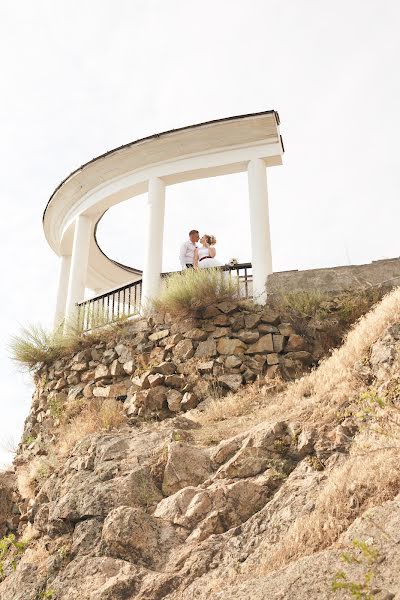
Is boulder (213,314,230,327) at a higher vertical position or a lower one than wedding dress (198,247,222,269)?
lower

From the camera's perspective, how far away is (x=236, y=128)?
10148 millimetres

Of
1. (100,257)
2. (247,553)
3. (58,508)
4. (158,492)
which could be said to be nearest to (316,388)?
(158,492)

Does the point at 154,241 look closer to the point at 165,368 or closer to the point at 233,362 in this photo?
the point at 165,368

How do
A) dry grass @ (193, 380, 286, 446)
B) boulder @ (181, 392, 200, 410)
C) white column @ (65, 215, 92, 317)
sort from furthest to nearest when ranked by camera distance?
white column @ (65, 215, 92, 317) < boulder @ (181, 392, 200, 410) < dry grass @ (193, 380, 286, 446)

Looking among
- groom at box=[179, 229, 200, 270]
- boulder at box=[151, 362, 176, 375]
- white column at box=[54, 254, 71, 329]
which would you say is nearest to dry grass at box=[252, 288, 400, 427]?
boulder at box=[151, 362, 176, 375]

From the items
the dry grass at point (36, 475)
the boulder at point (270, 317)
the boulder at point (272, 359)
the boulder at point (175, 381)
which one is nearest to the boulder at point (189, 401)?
the boulder at point (175, 381)

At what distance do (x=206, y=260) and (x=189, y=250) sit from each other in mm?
439

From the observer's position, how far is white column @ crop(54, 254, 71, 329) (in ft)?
39.1

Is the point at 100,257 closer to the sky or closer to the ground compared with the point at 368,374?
closer to the sky

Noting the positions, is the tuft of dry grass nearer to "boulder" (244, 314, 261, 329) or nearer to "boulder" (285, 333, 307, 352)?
"boulder" (285, 333, 307, 352)

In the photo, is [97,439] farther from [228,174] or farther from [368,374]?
[228,174]

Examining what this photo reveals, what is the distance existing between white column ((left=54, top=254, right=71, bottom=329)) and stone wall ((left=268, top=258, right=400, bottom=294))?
205 inches

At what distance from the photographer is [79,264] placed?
11.2m

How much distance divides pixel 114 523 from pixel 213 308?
179 inches
